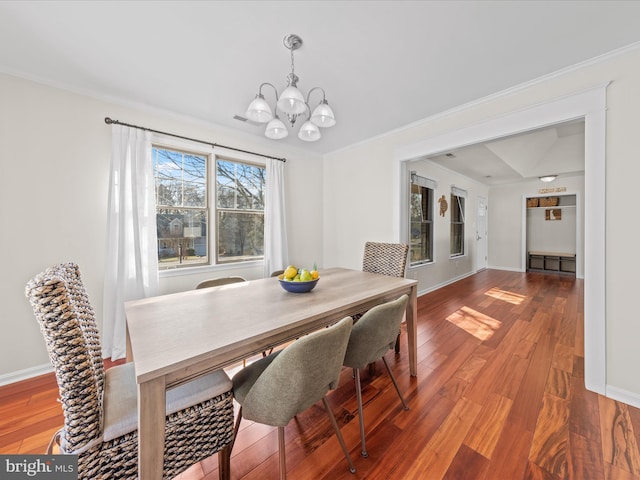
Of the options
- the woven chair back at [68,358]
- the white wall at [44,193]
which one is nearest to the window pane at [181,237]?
the white wall at [44,193]

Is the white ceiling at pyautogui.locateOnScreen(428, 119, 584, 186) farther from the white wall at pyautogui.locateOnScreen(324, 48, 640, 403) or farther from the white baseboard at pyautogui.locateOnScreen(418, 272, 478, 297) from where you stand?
the white baseboard at pyautogui.locateOnScreen(418, 272, 478, 297)

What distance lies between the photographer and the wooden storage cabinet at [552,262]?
6500 mm

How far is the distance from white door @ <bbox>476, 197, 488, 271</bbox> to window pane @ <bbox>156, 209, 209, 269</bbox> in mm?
6773

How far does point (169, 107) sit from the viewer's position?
2.67 m

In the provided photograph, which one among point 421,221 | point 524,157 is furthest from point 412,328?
point 524,157

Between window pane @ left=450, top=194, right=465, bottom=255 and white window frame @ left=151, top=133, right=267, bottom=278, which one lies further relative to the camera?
window pane @ left=450, top=194, right=465, bottom=255

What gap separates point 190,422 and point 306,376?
1.68 ft

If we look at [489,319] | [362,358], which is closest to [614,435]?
[362,358]

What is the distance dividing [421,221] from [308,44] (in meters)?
3.72

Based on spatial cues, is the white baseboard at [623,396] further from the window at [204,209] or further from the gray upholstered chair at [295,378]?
the window at [204,209]

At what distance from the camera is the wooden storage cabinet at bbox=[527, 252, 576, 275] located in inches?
256

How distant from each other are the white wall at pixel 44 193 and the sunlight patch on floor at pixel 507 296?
18.5ft

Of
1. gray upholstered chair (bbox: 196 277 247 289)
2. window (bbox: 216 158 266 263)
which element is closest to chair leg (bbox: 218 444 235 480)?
gray upholstered chair (bbox: 196 277 247 289)

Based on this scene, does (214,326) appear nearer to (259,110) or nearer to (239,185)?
(259,110)
